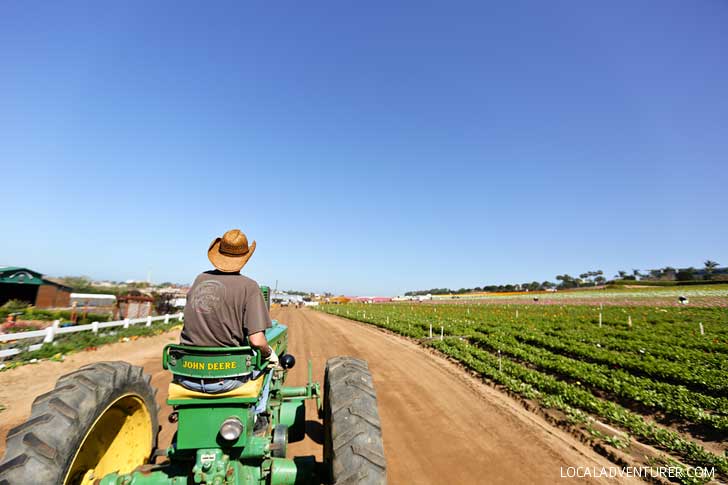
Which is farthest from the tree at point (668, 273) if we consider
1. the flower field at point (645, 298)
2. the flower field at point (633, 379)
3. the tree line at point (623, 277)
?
the flower field at point (633, 379)

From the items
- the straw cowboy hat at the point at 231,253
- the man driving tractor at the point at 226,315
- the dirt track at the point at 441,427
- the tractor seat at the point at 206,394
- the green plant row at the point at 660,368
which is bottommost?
the dirt track at the point at 441,427

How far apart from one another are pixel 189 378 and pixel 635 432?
26.3ft

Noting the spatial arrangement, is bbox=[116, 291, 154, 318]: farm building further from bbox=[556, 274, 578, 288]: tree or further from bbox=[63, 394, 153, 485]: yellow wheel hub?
bbox=[556, 274, 578, 288]: tree

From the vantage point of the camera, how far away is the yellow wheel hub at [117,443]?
9.63 ft

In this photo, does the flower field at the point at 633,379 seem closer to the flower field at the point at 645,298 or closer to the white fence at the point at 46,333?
the white fence at the point at 46,333

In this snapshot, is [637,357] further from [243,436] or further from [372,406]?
[243,436]

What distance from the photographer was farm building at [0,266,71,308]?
28.6 m

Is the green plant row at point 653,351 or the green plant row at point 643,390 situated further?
the green plant row at point 653,351

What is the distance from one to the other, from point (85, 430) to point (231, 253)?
67.7 inches

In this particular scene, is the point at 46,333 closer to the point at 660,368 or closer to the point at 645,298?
the point at 660,368

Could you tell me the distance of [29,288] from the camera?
104 ft

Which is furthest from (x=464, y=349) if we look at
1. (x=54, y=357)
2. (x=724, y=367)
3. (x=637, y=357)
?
(x=54, y=357)

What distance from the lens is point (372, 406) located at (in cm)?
302

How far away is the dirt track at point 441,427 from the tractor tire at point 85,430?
2.25m
